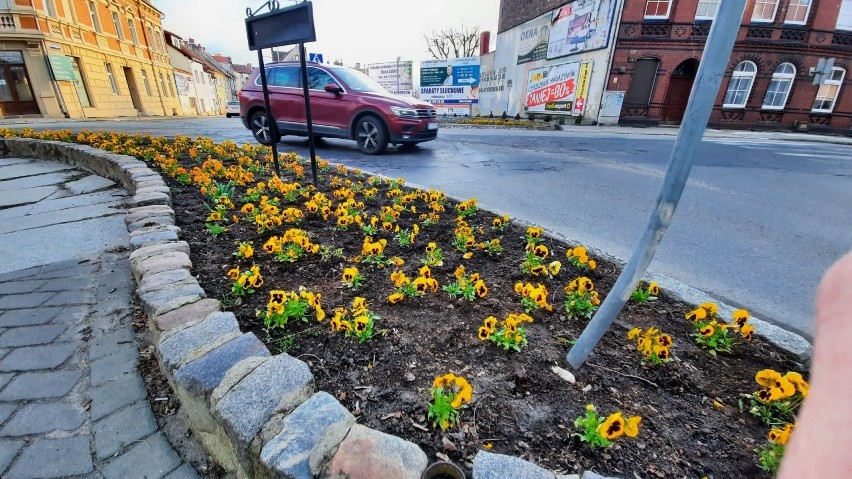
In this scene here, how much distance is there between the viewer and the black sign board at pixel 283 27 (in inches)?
149

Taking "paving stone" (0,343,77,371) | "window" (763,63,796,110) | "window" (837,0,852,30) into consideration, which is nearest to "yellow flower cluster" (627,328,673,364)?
"paving stone" (0,343,77,371)

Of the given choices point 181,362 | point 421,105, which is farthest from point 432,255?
point 421,105

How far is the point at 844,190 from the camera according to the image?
6.28m

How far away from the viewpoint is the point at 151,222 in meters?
2.95

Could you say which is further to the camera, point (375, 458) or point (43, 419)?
point (43, 419)

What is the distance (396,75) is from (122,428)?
143ft

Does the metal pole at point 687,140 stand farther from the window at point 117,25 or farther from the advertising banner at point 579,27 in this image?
the window at point 117,25

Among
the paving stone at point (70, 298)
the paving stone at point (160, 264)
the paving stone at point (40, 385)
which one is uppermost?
the paving stone at point (160, 264)

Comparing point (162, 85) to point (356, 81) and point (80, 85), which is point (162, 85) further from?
point (356, 81)

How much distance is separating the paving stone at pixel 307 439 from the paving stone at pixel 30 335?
190cm

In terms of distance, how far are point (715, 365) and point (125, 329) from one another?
3229 millimetres

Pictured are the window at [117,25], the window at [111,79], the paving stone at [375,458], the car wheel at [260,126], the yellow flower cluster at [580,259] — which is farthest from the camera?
the window at [117,25]

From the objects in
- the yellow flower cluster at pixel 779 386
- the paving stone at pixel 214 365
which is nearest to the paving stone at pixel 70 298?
the paving stone at pixel 214 365

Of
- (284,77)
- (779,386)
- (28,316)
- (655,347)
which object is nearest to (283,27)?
(28,316)
